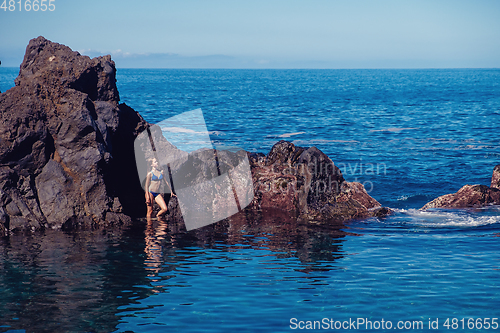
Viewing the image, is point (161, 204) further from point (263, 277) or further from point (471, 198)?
point (471, 198)

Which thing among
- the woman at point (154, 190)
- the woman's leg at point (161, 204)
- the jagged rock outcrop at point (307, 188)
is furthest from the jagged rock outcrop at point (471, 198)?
the woman at point (154, 190)

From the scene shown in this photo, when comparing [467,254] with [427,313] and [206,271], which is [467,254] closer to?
[427,313]

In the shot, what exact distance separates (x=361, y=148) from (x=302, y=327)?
3024cm

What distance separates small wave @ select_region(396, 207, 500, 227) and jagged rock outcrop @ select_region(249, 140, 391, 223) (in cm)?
134

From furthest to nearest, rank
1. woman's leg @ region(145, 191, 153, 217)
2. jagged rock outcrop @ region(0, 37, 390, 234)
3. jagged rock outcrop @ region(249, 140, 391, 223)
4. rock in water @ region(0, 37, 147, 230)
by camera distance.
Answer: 1. jagged rock outcrop @ region(249, 140, 391, 223)
2. woman's leg @ region(145, 191, 153, 217)
3. jagged rock outcrop @ region(0, 37, 390, 234)
4. rock in water @ region(0, 37, 147, 230)

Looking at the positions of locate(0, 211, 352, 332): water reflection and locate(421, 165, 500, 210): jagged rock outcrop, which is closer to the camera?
locate(0, 211, 352, 332): water reflection

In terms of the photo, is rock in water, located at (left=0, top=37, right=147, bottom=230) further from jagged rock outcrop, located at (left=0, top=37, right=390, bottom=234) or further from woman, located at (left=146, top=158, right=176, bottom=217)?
woman, located at (left=146, top=158, right=176, bottom=217)

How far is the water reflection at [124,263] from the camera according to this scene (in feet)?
34.3

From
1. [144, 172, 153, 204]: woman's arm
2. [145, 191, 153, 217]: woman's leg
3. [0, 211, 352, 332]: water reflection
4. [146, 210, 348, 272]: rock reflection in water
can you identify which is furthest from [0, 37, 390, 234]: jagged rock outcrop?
[146, 210, 348, 272]: rock reflection in water

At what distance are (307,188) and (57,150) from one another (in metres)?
9.96

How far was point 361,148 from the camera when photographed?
38.6 meters

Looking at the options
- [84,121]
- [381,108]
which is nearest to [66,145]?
[84,121]

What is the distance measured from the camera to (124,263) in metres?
13.4

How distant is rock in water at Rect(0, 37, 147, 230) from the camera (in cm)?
1605
